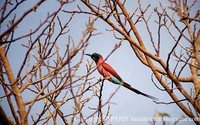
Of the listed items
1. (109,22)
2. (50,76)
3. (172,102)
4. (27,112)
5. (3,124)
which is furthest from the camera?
(109,22)

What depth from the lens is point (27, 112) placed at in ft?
5.65

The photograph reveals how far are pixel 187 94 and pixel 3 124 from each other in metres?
2.16

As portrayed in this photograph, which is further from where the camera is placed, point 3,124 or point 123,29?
point 123,29

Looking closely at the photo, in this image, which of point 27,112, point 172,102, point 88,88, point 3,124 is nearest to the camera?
point 3,124

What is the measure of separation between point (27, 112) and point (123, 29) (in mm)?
1859

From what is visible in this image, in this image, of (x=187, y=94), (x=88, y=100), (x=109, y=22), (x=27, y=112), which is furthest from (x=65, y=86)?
(x=187, y=94)

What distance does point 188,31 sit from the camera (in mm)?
3100

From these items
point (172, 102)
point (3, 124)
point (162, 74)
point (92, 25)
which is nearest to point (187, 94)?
point (172, 102)

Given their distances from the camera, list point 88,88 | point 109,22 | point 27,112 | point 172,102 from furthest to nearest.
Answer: point 109,22 → point 172,102 → point 88,88 → point 27,112

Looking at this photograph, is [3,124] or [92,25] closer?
[3,124]

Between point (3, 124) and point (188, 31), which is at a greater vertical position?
point (188, 31)

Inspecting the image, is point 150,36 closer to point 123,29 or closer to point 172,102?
point 123,29

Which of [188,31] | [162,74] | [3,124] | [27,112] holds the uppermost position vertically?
[188,31]

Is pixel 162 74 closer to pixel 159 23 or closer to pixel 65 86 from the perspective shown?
pixel 159 23
